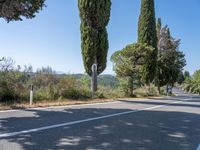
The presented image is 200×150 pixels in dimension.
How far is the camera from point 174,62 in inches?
2131

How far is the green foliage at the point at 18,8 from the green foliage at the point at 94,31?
12.5 metres

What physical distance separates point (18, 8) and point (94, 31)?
538 inches

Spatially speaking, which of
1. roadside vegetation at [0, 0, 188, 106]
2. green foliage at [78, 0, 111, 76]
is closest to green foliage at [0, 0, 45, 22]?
roadside vegetation at [0, 0, 188, 106]

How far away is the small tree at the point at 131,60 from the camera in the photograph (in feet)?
105

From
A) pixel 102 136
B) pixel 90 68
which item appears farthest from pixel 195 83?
pixel 102 136

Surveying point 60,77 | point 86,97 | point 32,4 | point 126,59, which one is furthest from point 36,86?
point 126,59

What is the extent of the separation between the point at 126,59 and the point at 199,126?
24.3 metres

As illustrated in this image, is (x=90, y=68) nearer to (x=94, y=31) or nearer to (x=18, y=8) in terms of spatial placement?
(x=94, y=31)

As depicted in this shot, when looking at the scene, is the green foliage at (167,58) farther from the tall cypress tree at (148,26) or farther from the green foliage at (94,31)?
the green foliage at (94,31)

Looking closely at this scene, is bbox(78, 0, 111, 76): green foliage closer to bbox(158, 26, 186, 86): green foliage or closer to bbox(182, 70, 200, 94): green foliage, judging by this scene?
bbox(158, 26, 186, 86): green foliage

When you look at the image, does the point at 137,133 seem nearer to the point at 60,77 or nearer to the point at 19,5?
the point at 19,5

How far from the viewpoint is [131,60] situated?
3425 cm

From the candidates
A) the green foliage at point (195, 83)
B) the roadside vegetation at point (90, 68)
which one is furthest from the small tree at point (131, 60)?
the green foliage at point (195, 83)

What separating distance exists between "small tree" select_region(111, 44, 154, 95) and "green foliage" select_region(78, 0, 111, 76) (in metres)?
7.04
